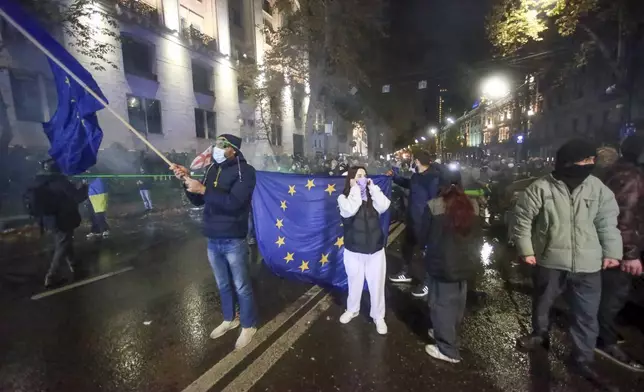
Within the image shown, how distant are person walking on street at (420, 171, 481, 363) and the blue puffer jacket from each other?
5.84 ft

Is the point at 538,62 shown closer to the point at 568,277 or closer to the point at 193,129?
the point at 568,277

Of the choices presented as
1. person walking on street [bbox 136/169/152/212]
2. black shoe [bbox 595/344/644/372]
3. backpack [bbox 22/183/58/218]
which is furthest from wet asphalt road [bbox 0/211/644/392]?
person walking on street [bbox 136/169/152/212]

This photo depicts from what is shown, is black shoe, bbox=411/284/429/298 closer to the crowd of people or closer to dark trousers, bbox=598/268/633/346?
the crowd of people

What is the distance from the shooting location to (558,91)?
32.0 meters

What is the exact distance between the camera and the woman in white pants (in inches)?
149

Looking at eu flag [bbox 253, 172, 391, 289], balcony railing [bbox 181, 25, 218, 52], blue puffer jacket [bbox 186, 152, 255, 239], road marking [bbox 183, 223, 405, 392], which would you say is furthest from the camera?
balcony railing [bbox 181, 25, 218, 52]

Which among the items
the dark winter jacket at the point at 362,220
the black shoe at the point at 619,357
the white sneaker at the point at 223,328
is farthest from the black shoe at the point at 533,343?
the white sneaker at the point at 223,328

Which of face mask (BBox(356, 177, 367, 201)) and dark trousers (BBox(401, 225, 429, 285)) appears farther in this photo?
dark trousers (BBox(401, 225, 429, 285))

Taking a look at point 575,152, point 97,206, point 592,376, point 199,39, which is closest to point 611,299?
point 592,376

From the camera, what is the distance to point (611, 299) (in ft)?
11.6

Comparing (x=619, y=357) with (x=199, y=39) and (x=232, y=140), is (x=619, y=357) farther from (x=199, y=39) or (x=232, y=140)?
(x=199, y=39)

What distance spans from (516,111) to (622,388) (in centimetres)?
4877

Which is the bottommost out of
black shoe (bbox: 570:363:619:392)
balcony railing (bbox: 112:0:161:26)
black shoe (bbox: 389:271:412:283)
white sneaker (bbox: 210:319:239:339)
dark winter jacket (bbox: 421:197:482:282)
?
black shoe (bbox: 389:271:412:283)

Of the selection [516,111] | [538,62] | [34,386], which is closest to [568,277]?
[34,386]
